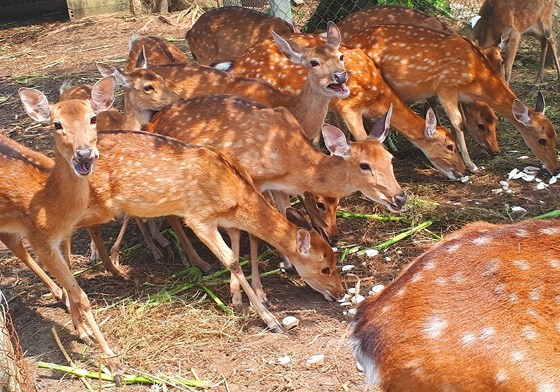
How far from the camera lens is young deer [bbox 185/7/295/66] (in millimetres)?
8406

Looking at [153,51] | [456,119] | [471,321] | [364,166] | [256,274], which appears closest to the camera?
[471,321]

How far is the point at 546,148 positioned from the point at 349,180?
2.24 meters

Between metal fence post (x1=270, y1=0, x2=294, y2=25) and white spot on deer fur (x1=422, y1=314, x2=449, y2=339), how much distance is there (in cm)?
608

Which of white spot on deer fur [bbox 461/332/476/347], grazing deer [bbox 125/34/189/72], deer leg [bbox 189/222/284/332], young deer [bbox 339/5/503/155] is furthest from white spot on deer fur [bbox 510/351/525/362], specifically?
grazing deer [bbox 125/34/189/72]

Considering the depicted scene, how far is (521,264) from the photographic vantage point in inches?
120

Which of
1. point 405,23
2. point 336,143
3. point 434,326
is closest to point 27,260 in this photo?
point 336,143

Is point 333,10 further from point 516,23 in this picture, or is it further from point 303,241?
point 303,241

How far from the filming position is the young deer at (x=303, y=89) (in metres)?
6.45

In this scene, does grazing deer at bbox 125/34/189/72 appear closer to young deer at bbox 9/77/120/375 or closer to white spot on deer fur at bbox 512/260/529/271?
young deer at bbox 9/77/120/375

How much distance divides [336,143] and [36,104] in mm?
2059

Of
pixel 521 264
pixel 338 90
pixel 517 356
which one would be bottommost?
pixel 338 90

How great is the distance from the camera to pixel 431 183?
7078 mm

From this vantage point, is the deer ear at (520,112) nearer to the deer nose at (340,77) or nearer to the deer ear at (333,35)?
the deer ear at (333,35)

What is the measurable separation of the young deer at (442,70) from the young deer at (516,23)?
1.69 metres
